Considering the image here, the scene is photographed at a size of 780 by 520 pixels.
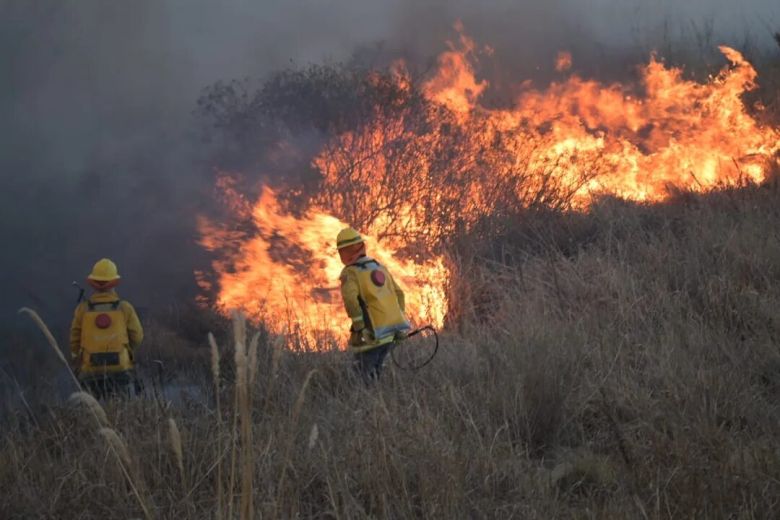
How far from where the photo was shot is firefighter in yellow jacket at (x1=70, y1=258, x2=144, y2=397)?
5.78 metres

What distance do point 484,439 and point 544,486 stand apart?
63 cm

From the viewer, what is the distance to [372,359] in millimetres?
5762

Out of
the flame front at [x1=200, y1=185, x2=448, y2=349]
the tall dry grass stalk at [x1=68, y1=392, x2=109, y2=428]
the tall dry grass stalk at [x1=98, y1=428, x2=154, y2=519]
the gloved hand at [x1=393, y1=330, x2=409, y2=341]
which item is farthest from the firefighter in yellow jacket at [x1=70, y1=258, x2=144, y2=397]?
the tall dry grass stalk at [x1=68, y1=392, x2=109, y2=428]

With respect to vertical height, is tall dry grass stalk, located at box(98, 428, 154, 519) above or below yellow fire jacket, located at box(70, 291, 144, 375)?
below

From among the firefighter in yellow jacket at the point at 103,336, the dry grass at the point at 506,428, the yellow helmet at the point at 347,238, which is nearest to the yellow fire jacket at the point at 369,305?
the yellow helmet at the point at 347,238

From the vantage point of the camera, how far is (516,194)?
1112 centimetres

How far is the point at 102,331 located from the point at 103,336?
0.04m

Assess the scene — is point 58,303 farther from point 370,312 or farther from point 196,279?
point 370,312

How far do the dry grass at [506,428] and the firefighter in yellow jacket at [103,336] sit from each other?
70 centimetres

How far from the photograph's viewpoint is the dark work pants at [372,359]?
572 centimetres

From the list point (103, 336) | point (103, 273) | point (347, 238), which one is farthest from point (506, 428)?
point (103, 273)

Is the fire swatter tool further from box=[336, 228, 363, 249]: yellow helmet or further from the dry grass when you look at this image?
box=[336, 228, 363, 249]: yellow helmet

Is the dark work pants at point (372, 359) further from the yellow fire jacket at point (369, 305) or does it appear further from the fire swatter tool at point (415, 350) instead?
the fire swatter tool at point (415, 350)

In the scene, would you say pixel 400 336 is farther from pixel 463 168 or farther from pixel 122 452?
pixel 463 168
